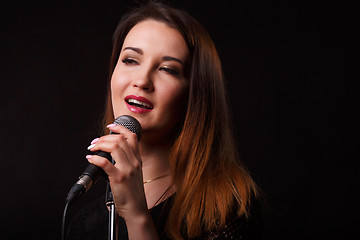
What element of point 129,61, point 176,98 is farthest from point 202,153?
point 129,61

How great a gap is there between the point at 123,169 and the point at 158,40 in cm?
72

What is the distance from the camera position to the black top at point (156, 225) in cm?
154

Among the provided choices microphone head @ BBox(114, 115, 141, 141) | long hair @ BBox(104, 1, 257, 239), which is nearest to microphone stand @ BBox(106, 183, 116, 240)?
microphone head @ BBox(114, 115, 141, 141)

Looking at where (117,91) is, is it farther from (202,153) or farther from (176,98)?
(202,153)

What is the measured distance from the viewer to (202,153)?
1769 mm

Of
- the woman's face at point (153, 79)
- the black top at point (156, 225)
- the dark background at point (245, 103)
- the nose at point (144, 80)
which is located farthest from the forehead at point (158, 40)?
the dark background at point (245, 103)

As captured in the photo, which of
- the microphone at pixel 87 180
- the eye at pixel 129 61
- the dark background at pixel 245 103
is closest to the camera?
the microphone at pixel 87 180

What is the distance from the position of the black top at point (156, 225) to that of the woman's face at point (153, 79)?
356 mm

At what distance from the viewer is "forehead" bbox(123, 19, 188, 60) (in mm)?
1722

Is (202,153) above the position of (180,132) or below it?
below

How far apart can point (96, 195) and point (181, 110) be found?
1382 millimetres

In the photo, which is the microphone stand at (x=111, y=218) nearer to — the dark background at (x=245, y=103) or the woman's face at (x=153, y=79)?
the woman's face at (x=153, y=79)

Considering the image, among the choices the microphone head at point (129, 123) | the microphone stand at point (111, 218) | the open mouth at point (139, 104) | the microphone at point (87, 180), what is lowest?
the microphone stand at point (111, 218)

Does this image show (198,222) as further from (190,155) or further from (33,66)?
(33,66)
